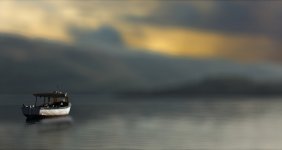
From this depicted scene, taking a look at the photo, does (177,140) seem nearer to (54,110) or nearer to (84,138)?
(84,138)

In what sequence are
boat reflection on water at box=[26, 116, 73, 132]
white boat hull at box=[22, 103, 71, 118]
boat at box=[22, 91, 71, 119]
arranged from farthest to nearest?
boat at box=[22, 91, 71, 119] → white boat hull at box=[22, 103, 71, 118] → boat reflection on water at box=[26, 116, 73, 132]

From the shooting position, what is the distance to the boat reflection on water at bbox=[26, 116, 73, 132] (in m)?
94.2

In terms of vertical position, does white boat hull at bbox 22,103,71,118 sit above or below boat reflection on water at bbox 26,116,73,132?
above

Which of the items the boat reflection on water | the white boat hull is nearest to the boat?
the white boat hull

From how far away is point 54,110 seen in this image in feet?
378

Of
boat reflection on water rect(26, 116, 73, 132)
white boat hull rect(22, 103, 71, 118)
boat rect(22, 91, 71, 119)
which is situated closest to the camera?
boat reflection on water rect(26, 116, 73, 132)

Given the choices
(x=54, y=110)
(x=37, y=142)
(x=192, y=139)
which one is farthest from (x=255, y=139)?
(x=54, y=110)

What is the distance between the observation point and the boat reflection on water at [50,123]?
94.2 m

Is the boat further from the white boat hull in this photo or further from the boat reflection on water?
the boat reflection on water

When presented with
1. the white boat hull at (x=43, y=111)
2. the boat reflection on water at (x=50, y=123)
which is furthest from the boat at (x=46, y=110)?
the boat reflection on water at (x=50, y=123)

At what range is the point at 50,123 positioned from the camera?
106 meters

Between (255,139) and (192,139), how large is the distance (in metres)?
10.6

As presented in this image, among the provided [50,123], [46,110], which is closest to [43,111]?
[46,110]

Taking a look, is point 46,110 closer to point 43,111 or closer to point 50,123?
point 43,111
